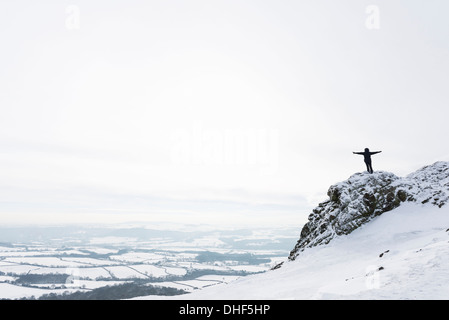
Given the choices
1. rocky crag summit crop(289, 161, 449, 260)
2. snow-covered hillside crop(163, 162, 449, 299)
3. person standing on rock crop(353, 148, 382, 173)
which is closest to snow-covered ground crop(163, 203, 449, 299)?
snow-covered hillside crop(163, 162, 449, 299)

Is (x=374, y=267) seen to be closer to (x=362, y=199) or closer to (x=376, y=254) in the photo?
(x=376, y=254)

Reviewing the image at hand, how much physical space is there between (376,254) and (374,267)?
5.13m

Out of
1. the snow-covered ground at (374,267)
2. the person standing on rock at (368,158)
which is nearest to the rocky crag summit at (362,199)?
the person standing on rock at (368,158)

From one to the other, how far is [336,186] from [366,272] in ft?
59.9

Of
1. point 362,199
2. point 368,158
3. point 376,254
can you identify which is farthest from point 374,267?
point 368,158

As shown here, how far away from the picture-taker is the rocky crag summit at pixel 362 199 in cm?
2825

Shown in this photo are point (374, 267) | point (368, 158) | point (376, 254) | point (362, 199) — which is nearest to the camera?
point (374, 267)

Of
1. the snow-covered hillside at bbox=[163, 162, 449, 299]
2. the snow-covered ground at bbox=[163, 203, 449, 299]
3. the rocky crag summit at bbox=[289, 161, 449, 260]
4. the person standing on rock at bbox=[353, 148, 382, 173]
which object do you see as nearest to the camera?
the snow-covered ground at bbox=[163, 203, 449, 299]

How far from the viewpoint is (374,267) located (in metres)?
16.7

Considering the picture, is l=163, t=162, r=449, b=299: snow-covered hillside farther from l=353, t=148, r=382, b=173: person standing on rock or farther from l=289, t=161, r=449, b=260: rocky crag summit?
l=353, t=148, r=382, b=173: person standing on rock

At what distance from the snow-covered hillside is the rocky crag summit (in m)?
0.10

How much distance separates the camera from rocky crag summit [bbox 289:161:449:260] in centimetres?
2825

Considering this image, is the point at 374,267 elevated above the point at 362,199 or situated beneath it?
situated beneath
